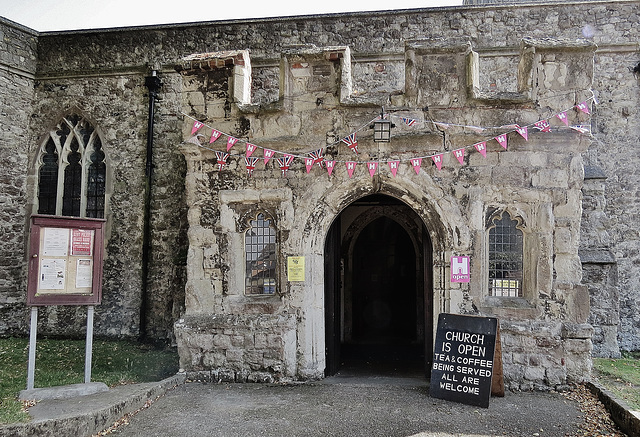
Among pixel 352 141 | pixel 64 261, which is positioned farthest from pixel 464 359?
pixel 64 261

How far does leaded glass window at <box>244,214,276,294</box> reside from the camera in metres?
7.04

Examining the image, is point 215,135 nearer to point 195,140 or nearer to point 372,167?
point 195,140

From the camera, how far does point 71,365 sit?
7.57 meters

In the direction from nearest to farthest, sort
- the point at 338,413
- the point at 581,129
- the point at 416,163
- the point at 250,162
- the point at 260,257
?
the point at 338,413, the point at 581,129, the point at 416,163, the point at 250,162, the point at 260,257

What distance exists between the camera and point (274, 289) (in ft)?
23.1

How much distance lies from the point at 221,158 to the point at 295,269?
6.30 feet

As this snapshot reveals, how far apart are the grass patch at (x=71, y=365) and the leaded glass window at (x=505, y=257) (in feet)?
16.2

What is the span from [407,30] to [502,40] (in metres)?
1.90

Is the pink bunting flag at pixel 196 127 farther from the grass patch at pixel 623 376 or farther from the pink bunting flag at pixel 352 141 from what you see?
the grass patch at pixel 623 376

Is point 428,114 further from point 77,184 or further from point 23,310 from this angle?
point 23,310

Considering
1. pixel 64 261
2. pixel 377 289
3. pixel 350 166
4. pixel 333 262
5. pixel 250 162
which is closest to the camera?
pixel 64 261

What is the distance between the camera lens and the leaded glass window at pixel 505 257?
21.8 feet

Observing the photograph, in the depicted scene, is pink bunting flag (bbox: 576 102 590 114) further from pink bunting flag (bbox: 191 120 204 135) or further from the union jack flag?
pink bunting flag (bbox: 191 120 204 135)

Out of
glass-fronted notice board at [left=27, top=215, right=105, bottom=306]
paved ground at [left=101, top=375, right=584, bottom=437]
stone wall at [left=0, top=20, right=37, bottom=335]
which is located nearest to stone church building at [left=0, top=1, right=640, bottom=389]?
paved ground at [left=101, top=375, right=584, bottom=437]
